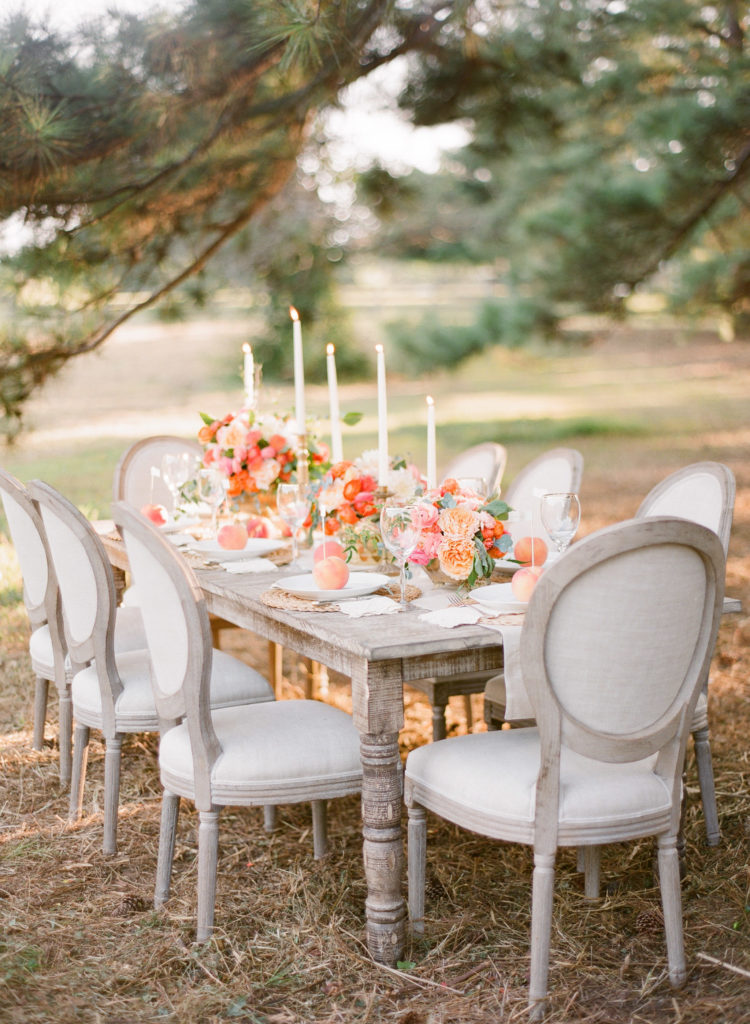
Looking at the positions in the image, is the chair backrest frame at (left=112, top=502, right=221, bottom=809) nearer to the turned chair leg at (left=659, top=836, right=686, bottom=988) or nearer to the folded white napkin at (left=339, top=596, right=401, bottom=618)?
the folded white napkin at (left=339, top=596, right=401, bottom=618)

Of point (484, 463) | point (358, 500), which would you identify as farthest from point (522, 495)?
point (358, 500)

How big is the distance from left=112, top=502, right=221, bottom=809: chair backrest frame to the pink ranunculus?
0.50m

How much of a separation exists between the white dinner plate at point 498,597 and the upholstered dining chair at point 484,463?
116cm

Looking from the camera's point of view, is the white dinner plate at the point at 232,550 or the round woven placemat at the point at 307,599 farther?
the white dinner plate at the point at 232,550

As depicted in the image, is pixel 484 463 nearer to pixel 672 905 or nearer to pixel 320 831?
pixel 320 831

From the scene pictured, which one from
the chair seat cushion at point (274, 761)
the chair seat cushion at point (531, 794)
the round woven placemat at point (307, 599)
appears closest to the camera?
the chair seat cushion at point (531, 794)

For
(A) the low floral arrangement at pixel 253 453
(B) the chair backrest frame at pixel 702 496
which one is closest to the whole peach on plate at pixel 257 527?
(A) the low floral arrangement at pixel 253 453

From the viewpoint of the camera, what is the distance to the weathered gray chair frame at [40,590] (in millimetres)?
3205

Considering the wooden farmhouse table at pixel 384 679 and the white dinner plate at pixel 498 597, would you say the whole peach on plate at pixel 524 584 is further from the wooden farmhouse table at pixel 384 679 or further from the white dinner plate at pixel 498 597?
the wooden farmhouse table at pixel 384 679

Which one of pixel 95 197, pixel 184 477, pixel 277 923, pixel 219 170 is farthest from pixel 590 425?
pixel 277 923

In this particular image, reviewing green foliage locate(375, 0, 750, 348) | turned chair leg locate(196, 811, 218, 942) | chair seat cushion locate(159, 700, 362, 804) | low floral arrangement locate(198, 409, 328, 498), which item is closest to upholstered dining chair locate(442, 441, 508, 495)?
low floral arrangement locate(198, 409, 328, 498)

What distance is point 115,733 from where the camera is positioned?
2.84 meters

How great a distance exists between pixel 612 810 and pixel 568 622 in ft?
1.21

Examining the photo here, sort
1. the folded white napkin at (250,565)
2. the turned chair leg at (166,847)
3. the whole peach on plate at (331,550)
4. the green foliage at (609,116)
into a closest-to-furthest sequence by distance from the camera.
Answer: the turned chair leg at (166,847) → the whole peach on plate at (331,550) → the folded white napkin at (250,565) → the green foliage at (609,116)
